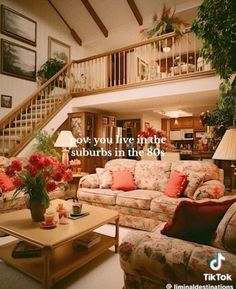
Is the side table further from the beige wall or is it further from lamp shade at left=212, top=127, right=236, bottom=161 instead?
lamp shade at left=212, top=127, right=236, bottom=161

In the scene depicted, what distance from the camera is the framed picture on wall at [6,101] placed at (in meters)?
5.69

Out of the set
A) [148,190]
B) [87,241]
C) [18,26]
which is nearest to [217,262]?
[87,241]

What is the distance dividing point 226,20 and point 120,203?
8.06ft

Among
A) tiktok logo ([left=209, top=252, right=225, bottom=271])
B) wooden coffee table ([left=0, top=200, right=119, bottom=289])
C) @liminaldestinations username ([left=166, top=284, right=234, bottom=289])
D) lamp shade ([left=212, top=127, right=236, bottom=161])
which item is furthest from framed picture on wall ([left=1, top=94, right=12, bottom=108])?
tiktok logo ([left=209, top=252, right=225, bottom=271])

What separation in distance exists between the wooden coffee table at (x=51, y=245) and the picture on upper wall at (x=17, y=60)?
4629 mm

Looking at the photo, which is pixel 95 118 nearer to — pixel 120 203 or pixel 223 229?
pixel 120 203

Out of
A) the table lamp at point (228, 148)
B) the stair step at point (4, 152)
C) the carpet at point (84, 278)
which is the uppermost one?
the table lamp at point (228, 148)

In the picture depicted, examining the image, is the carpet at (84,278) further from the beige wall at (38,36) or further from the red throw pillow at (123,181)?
the beige wall at (38,36)

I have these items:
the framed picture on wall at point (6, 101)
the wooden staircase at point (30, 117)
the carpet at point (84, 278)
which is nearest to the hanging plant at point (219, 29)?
the carpet at point (84, 278)

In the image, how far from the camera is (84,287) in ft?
6.29

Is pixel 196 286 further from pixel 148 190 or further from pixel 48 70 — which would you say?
pixel 48 70

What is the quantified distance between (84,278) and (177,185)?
171 cm

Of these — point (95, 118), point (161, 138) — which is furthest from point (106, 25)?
point (161, 138)

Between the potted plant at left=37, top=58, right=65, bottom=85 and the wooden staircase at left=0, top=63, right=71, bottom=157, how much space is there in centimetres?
33
